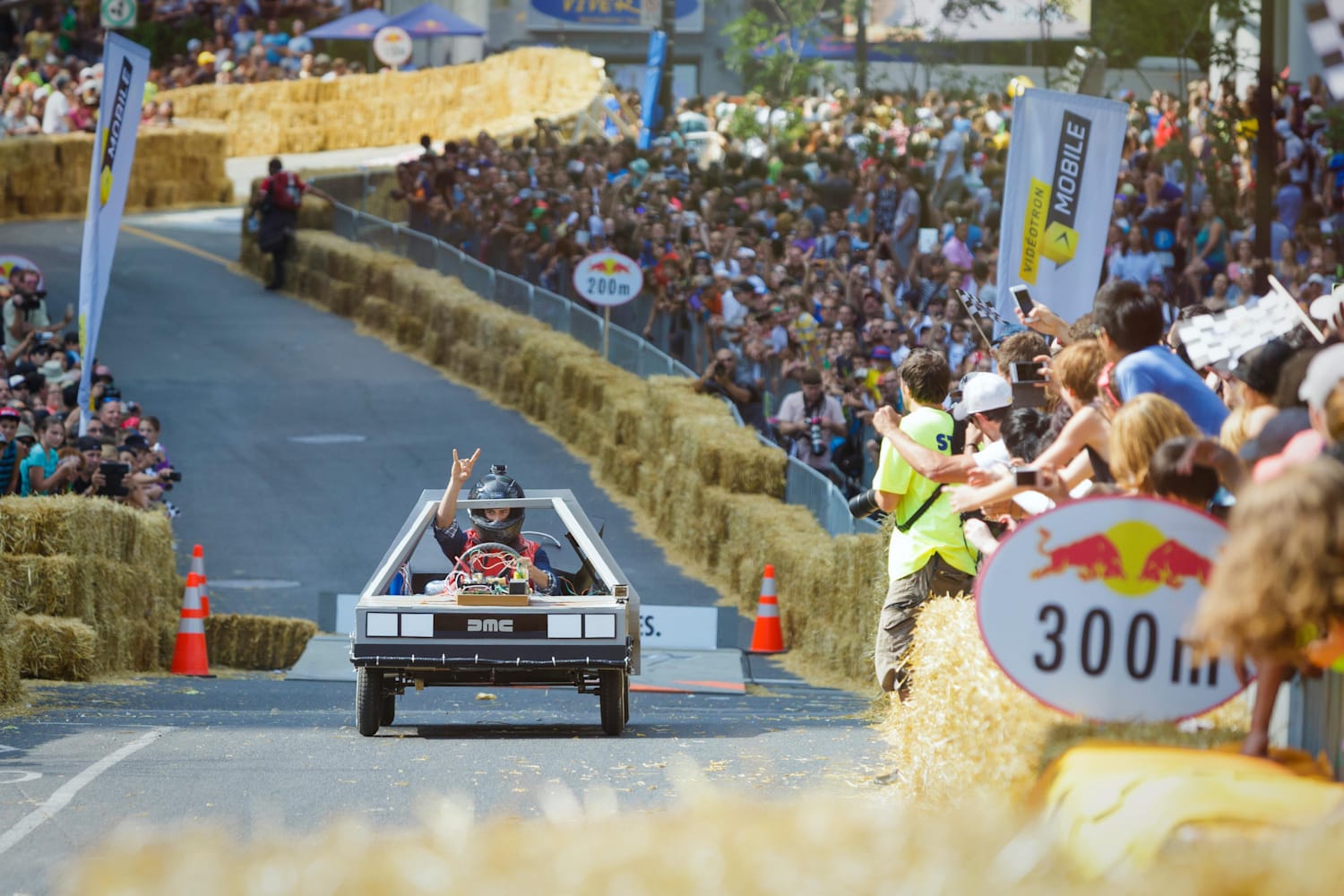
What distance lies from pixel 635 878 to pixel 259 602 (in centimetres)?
1641

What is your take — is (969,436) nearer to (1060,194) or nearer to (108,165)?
(1060,194)

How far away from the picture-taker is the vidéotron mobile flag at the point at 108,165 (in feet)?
55.9

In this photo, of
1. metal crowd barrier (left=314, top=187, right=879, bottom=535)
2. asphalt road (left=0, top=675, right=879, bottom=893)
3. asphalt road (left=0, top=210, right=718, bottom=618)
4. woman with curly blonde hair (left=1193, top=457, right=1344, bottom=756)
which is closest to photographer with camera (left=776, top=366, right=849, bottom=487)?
metal crowd barrier (left=314, top=187, right=879, bottom=535)

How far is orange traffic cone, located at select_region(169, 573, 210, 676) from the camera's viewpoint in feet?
54.3

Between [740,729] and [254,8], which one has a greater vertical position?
[254,8]

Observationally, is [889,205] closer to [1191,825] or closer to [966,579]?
[966,579]

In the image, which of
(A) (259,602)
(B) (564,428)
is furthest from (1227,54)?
(A) (259,602)

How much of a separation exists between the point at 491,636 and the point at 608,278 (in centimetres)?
1382

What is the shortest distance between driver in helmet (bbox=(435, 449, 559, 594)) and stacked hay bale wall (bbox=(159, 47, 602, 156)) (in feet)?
116

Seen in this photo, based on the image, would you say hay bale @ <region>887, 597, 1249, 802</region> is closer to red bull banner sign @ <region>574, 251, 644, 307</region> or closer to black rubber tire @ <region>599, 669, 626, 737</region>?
black rubber tire @ <region>599, 669, 626, 737</region>

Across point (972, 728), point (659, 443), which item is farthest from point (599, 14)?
point (972, 728)

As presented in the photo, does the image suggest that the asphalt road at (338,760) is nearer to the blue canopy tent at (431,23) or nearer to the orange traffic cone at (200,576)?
the orange traffic cone at (200,576)

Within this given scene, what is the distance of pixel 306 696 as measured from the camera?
14.0 meters

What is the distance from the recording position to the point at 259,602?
63.9 feet
